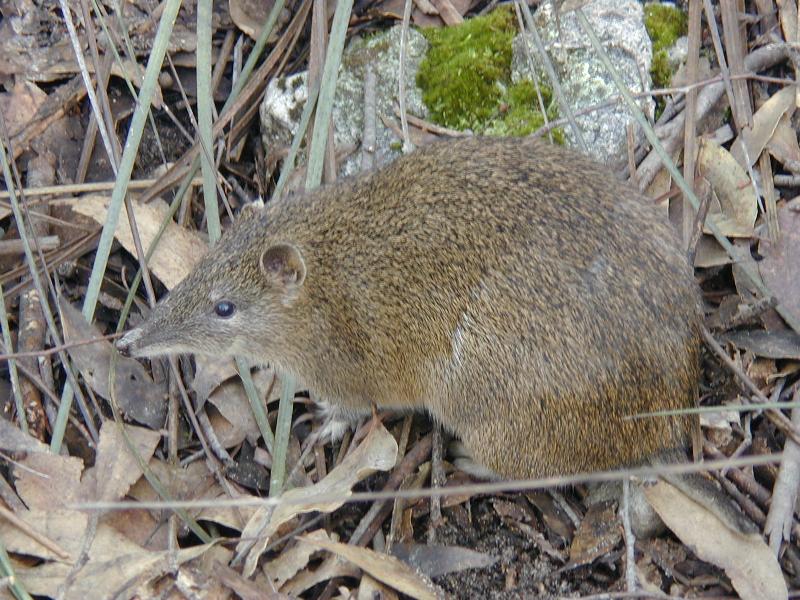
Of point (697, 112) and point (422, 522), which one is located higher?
point (697, 112)

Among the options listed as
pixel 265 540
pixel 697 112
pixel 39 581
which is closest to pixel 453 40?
pixel 697 112

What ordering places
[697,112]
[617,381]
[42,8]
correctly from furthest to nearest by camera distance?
[42,8], [697,112], [617,381]

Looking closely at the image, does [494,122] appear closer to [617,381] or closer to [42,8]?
[617,381]

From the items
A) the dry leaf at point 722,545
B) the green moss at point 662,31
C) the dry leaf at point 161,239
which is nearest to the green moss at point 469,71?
the green moss at point 662,31

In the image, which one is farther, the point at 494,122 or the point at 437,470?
the point at 494,122

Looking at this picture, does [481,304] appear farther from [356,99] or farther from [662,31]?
[662,31]

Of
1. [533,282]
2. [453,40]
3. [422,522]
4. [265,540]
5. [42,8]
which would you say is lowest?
[422,522]

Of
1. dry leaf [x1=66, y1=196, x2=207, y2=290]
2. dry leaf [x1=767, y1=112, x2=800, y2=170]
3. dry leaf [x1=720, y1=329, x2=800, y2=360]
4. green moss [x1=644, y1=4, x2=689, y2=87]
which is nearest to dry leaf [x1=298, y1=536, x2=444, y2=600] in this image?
dry leaf [x1=66, y1=196, x2=207, y2=290]

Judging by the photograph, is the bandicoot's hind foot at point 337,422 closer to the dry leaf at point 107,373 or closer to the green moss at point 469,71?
the dry leaf at point 107,373
